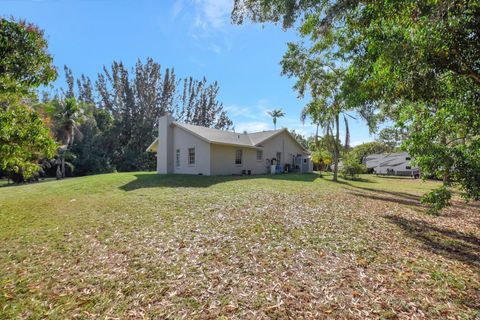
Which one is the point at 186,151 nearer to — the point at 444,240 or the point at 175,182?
the point at 175,182

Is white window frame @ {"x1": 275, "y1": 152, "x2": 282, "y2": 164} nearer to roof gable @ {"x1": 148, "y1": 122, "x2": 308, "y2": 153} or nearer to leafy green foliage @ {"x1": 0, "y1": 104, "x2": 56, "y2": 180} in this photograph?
roof gable @ {"x1": 148, "y1": 122, "x2": 308, "y2": 153}

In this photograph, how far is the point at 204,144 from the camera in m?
19.0

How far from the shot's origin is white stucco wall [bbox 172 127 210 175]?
19.0 metres

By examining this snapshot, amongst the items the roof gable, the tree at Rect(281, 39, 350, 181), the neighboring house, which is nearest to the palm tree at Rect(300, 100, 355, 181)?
the tree at Rect(281, 39, 350, 181)

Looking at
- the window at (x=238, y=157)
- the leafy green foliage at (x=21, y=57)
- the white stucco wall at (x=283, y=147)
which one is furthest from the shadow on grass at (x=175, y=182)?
the leafy green foliage at (x=21, y=57)

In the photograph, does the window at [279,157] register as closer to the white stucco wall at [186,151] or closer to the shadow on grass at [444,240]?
the white stucco wall at [186,151]

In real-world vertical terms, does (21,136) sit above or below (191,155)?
below

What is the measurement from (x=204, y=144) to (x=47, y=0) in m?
12.4

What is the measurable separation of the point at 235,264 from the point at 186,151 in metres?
16.5

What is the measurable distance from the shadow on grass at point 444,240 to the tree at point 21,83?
8.94m

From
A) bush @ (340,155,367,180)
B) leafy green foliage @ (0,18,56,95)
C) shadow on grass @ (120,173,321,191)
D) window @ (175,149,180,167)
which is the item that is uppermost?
leafy green foliage @ (0,18,56,95)

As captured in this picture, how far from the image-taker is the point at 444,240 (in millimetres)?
6492

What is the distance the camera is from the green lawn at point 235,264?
3.43 metres

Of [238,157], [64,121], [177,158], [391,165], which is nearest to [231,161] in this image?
[238,157]
